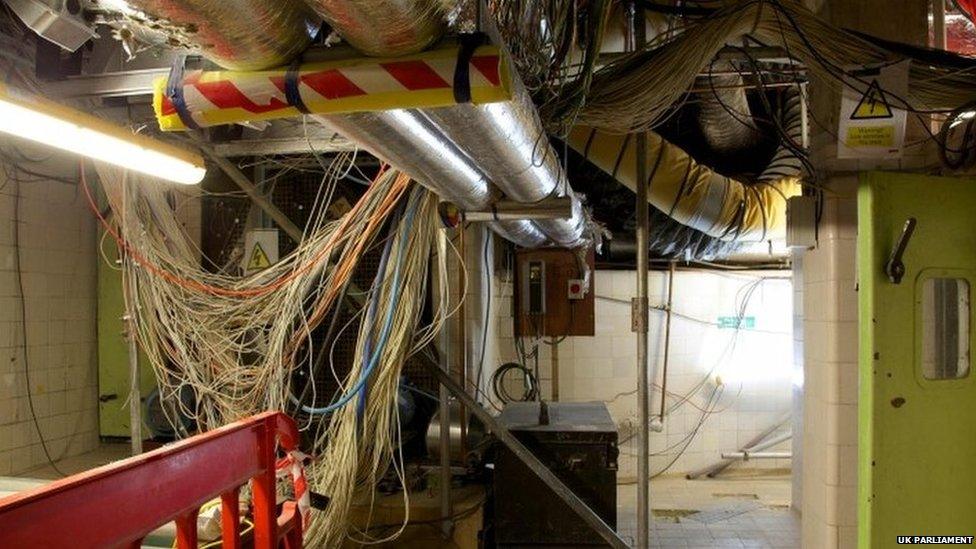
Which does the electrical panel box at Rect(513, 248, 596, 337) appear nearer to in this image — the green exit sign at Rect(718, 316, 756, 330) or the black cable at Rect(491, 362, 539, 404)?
the black cable at Rect(491, 362, 539, 404)

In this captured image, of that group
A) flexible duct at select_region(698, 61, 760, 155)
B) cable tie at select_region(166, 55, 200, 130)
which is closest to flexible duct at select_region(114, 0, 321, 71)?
cable tie at select_region(166, 55, 200, 130)

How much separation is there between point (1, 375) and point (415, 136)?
3.37 metres

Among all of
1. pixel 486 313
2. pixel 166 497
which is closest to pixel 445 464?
pixel 486 313

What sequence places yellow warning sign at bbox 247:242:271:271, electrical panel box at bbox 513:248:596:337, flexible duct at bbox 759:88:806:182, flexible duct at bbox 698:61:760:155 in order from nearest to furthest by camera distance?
yellow warning sign at bbox 247:242:271:271 → flexible duct at bbox 698:61:760:155 → flexible duct at bbox 759:88:806:182 → electrical panel box at bbox 513:248:596:337

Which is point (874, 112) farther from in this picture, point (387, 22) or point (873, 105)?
point (387, 22)

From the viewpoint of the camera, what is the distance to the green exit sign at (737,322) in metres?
5.09

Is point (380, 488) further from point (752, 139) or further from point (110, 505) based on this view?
point (752, 139)

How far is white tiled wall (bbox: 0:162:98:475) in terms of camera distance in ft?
10.9

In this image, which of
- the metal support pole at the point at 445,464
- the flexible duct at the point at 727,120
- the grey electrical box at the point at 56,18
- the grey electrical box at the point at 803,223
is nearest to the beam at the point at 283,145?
the grey electrical box at the point at 56,18

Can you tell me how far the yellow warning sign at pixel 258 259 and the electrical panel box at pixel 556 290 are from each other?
6.59 ft

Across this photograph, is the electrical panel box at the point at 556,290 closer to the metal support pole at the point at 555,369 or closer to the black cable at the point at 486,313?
the black cable at the point at 486,313

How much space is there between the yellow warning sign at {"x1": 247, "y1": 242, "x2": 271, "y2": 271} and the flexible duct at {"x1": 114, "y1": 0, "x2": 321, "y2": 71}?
6.13 feet

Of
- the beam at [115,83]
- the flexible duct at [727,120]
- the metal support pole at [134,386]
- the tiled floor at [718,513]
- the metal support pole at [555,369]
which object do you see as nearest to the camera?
the beam at [115,83]

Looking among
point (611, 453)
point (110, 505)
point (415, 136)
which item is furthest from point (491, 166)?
point (611, 453)
